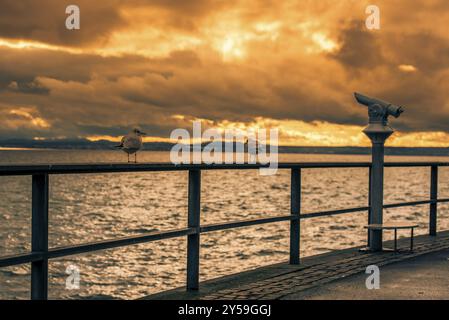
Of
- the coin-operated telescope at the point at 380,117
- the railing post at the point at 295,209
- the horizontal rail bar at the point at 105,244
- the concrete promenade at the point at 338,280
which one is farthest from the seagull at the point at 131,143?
the coin-operated telescope at the point at 380,117

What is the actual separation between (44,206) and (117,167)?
2.85 ft

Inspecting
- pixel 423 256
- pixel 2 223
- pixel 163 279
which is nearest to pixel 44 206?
pixel 423 256

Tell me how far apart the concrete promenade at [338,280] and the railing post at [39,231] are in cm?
159

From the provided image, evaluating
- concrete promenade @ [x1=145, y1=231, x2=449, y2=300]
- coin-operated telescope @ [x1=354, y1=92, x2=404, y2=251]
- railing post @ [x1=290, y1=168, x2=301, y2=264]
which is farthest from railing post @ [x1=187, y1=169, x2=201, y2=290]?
coin-operated telescope @ [x1=354, y1=92, x2=404, y2=251]

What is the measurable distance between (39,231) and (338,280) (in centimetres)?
340

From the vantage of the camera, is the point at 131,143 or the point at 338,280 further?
the point at 338,280

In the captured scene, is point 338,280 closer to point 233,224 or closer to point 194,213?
point 233,224

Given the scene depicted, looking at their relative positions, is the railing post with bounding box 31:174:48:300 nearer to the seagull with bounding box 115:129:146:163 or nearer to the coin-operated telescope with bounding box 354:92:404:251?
the seagull with bounding box 115:129:146:163

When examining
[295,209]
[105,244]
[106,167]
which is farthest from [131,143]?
[295,209]

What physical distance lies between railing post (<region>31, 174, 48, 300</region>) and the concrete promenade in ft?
5.23

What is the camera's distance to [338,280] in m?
7.13

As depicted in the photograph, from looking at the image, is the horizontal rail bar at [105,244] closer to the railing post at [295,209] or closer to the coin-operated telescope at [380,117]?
the railing post at [295,209]

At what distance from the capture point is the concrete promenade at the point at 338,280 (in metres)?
6.41
